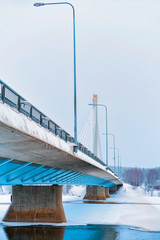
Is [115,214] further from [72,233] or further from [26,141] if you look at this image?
[26,141]

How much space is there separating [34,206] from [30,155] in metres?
14.2

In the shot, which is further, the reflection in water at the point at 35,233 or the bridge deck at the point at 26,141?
the reflection in water at the point at 35,233

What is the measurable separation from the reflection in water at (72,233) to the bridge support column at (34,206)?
1.94 m

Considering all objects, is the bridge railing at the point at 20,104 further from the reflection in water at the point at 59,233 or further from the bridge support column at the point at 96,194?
the bridge support column at the point at 96,194

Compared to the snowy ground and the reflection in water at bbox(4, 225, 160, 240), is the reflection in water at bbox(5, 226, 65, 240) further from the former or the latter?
the snowy ground

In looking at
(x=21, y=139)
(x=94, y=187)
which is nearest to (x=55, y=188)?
(x=21, y=139)

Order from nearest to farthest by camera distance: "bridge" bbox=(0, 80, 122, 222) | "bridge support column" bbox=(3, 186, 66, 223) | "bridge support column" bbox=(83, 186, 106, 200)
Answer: "bridge" bbox=(0, 80, 122, 222) < "bridge support column" bbox=(3, 186, 66, 223) < "bridge support column" bbox=(83, 186, 106, 200)

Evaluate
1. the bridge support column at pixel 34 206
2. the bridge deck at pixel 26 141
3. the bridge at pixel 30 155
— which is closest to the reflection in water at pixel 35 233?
the bridge support column at pixel 34 206

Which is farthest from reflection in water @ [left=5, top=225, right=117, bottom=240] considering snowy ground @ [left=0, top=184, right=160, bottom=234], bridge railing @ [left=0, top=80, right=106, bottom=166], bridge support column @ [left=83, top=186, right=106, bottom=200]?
bridge support column @ [left=83, top=186, right=106, bottom=200]

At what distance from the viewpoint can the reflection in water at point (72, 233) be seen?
22594 millimetres

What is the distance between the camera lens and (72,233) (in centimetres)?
2430

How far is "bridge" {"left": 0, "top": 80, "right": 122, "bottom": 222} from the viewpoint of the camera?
37.8 ft

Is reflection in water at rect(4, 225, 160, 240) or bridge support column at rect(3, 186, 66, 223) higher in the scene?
bridge support column at rect(3, 186, 66, 223)

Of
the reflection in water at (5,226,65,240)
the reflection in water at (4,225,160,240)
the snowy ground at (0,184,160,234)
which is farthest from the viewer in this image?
the snowy ground at (0,184,160,234)
